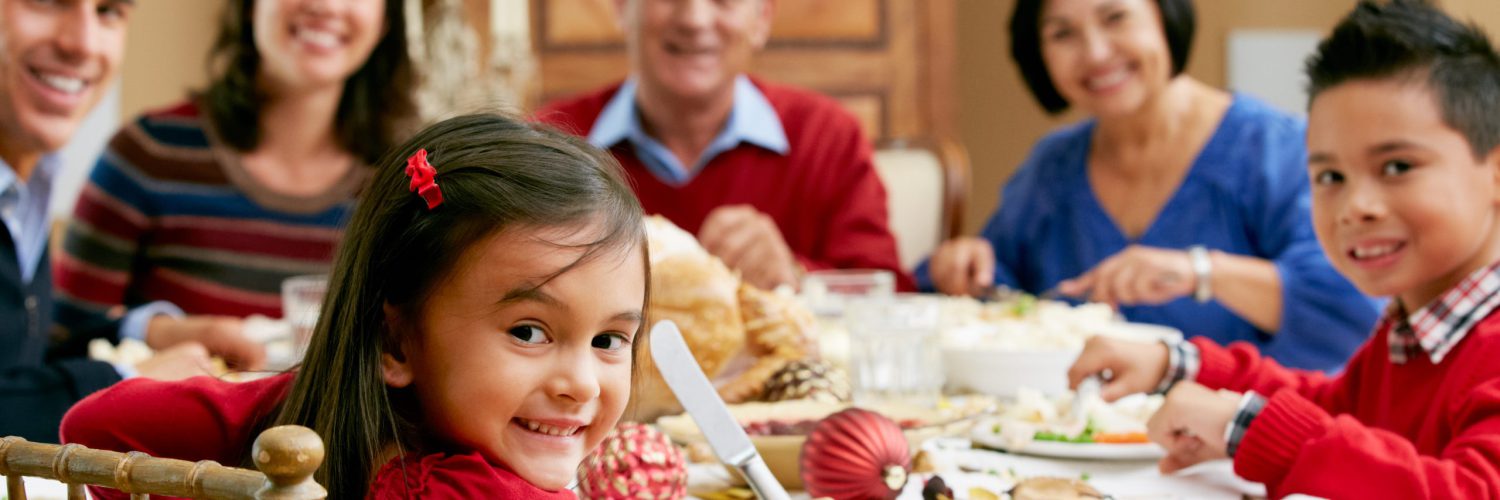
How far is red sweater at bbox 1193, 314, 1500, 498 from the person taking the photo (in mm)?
909

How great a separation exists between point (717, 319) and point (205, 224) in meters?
1.28

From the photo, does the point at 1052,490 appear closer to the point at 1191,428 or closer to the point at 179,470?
the point at 1191,428

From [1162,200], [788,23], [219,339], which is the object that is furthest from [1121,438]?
[788,23]

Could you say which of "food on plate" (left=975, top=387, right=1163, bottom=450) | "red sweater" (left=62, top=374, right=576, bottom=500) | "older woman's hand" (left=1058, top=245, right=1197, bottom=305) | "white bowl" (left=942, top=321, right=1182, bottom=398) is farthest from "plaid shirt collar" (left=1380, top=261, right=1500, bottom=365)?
"red sweater" (left=62, top=374, right=576, bottom=500)

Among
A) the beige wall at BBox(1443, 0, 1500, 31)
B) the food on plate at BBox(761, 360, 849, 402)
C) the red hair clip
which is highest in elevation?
the red hair clip

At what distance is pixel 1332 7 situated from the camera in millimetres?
4719

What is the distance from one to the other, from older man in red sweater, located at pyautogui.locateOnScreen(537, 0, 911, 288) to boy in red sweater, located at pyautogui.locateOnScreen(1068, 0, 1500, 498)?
1296 mm

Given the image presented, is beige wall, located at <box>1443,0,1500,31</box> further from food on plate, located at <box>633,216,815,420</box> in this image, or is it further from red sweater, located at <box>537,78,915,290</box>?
food on plate, located at <box>633,216,815,420</box>

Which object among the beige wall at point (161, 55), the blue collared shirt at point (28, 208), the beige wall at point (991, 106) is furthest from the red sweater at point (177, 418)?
the beige wall at point (991, 106)

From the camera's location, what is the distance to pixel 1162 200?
2393mm

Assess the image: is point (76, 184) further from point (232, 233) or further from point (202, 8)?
point (232, 233)

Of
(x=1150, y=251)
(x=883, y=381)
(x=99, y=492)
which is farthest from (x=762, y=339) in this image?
(x=1150, y=251)

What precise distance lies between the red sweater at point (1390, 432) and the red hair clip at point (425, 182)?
652 mm

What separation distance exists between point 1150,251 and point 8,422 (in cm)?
147
